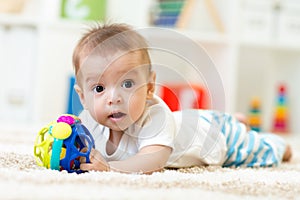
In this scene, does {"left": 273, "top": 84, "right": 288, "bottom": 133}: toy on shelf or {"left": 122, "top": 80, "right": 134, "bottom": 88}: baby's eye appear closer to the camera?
{"left": 122, "top": 80, "right": 134, "bottom": 88}: baby's eye

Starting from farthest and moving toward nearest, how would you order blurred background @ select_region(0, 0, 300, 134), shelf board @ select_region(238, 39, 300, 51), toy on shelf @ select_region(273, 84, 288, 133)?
toy on shelf @ select_region(273, 84, 288, 133), shelf board @ select_region(238, 39, 300, 51), blurred background @ select_region(0, 0, 300, 134)

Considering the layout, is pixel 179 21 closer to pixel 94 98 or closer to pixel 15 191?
pixel 94 98

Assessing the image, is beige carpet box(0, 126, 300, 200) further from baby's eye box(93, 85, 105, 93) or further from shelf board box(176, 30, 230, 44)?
shelf board box(176, 30, 230, 44)

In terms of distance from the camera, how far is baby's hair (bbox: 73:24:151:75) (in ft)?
2.90

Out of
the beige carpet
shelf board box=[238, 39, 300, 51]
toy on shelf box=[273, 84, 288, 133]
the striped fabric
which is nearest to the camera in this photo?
the beige carpet

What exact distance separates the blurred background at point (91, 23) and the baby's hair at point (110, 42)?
1.04 metres

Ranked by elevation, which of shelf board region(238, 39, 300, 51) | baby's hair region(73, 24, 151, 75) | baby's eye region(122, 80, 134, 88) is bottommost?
baby's eye region(122, 80, 134, 88)

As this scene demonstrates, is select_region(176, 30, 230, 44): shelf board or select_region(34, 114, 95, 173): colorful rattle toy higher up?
select_region(176, 30, 230, 44): shelf board

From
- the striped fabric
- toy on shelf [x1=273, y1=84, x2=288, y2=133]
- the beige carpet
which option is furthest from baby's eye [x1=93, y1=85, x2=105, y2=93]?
toy on shelf [x1=273, y1=84, x2=288, y2=133]

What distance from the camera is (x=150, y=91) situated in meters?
0.93

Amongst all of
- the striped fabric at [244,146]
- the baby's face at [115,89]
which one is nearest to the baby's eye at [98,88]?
the baby's face at [115,89]

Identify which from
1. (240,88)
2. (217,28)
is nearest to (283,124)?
(240,88)

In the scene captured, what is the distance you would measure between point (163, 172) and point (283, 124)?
1671 millimetres

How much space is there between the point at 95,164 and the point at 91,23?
1.24 meters
